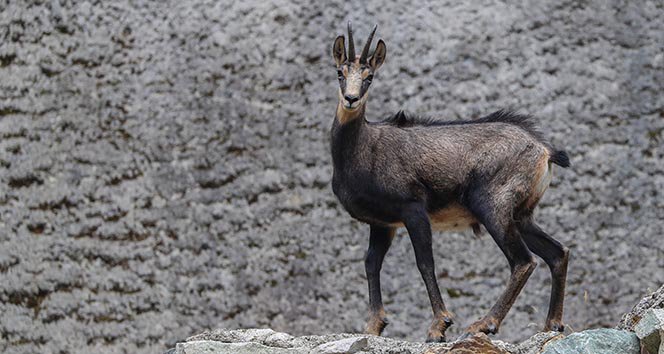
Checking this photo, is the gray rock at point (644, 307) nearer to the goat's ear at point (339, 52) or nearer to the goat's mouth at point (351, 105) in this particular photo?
the goat's mouth at point (351, 105)

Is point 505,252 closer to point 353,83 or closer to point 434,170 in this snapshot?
point 434,170

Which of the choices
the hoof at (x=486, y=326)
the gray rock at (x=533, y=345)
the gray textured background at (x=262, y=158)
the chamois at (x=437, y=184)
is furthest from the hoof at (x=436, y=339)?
the gray textured background at (x=262, y=158)

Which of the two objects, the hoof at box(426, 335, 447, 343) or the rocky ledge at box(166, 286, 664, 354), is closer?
the rocky ledge at box(166, 286, 664, 354)

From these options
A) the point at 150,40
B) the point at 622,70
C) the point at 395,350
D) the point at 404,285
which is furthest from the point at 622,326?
the point at 150,40

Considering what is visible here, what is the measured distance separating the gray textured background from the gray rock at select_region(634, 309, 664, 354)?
395 cm

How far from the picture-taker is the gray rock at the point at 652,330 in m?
4.21

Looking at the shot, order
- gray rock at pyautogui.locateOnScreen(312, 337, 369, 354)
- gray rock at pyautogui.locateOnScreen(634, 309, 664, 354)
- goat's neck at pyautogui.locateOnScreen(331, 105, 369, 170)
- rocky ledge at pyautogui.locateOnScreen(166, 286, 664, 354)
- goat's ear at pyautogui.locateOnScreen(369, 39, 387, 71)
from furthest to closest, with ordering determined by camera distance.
Result: goat's neck at pyautogui.locateOnScreen(331, 105, 369, 170), goat's ear at pyautogui.locateOnScreen(369, 39, 387, 71), gray rock at pyautogui.locateOnScreen(312, 337, 369, 354), rocky ledge at pyautogui.locateOnScreen(166, 286, 664, 354), gray rock at pyautogui.locateOnScreen(634, 309, 664, 354)

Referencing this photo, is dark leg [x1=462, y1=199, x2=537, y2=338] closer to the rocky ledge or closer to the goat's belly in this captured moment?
the goat's belly

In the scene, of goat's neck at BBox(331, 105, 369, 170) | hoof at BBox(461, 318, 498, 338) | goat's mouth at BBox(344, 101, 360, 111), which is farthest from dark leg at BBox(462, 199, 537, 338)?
goat's mouth at BBox(344, 101, 360, 111)

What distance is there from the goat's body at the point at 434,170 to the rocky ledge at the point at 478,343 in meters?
0.81

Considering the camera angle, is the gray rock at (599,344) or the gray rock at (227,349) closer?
the gray rock at (599,344)

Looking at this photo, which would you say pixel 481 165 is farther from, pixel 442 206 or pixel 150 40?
pixel 150 40

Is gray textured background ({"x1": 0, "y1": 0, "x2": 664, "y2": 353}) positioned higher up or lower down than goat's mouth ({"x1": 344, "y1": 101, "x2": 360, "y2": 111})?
lower down

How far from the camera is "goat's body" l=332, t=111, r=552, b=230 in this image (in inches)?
220
